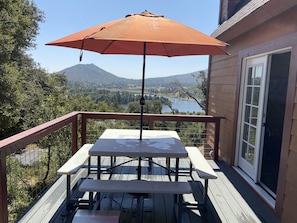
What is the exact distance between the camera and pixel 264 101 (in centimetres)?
332

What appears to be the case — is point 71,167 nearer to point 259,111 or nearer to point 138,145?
point 138,145

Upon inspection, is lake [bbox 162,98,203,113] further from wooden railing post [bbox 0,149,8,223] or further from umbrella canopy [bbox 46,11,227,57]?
wooden railing post [bbox 0,149,8,223]

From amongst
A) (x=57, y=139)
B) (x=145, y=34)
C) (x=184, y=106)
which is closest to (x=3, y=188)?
(x=145, y=34)

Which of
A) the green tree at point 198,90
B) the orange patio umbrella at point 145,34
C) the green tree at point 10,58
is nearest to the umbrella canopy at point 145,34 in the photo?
the orange patio umbrella at point 145,34

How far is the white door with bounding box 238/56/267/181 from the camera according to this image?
341 cm

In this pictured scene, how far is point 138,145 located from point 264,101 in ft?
6.01

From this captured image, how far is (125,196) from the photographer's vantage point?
3.00m

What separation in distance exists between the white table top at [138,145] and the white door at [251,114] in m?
1.21

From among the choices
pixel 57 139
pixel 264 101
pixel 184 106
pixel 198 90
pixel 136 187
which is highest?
pixel 198 90

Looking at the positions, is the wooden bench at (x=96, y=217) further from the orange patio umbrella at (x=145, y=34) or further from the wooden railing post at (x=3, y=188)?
the orange patio umbrella at (x=145, y=34)

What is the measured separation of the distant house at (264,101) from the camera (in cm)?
256

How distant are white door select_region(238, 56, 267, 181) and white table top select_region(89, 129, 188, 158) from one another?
121 centimetres

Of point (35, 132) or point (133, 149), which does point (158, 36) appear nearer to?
point (133, 149)

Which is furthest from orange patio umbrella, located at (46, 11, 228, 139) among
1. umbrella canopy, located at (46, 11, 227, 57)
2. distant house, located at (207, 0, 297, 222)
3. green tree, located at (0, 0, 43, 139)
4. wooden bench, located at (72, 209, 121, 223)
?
green tree, located at (0, 0, 43, 139)
